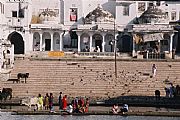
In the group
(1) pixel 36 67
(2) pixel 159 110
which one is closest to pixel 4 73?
(1) pixel 36 67

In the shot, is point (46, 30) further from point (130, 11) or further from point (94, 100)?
point (94, 100)

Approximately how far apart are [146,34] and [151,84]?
72.0 feet

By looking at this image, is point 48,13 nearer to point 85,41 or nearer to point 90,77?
point 85,41

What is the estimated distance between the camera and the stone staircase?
2172 inches

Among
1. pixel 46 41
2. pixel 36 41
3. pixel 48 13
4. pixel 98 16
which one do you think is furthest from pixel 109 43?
pixel 36 41

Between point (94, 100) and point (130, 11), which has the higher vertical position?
point (130, 11)

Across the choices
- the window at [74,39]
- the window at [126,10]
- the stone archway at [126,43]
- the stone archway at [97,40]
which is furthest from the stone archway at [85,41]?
the window at [126,10]

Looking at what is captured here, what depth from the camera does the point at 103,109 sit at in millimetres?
46469

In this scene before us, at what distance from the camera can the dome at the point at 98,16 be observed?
80.6 meters

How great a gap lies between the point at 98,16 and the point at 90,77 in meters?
22.4

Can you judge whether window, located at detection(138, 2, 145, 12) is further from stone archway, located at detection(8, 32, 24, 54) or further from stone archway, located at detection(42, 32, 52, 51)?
stone archway, located at detection(8, 32, 24, 54)

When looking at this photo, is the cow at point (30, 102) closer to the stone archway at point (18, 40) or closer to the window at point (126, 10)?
the stone archway at point (18, 40)

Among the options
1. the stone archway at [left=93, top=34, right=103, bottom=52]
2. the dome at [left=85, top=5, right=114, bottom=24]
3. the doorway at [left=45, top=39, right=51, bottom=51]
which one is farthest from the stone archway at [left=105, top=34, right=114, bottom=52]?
the doorway at [left=45, top=39, right=51, bottom=51]

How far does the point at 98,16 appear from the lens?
80.6 metres
